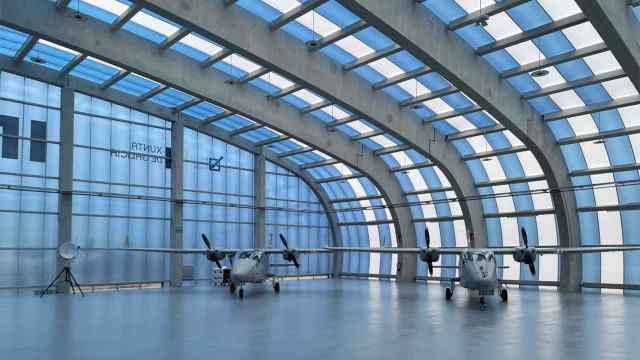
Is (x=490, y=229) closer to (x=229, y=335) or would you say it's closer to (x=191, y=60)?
(x=191, y=60)

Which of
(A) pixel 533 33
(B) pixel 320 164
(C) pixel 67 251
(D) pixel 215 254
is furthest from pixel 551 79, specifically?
(C) pixel 67 251

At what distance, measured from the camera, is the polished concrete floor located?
1373 centimetres

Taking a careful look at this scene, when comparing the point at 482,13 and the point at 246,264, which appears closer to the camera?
the point at 482,13

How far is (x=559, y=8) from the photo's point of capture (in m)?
23.2

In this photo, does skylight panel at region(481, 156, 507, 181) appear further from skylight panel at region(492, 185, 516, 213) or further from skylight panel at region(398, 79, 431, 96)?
skylight panel at region(398, 79, 431, 96)

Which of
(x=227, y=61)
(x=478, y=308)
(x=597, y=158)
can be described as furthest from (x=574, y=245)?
(x=227, y=61)

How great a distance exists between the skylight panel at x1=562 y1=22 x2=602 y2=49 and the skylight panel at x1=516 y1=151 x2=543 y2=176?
1307 cm

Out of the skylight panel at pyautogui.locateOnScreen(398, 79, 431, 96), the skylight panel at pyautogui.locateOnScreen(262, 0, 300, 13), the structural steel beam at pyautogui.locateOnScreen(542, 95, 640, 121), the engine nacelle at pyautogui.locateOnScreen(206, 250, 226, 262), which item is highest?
the skylight panel at pyautogui.locateOnScreen(262, 0, 300, 13)

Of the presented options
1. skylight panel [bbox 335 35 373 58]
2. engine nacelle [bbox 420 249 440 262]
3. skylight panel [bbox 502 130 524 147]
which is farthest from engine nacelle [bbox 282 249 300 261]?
skylight panel [bbox 502 130 524 147]

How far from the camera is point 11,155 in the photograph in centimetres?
3581

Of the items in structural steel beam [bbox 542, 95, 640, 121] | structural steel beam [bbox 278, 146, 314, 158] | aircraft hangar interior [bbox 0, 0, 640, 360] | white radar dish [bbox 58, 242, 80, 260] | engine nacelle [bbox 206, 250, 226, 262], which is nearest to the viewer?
aircraft hangar interior [bbox 0, 0, 640, 360]

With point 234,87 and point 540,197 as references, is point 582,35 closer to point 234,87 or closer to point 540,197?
point 540,197

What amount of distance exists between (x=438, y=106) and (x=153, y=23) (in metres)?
17.7

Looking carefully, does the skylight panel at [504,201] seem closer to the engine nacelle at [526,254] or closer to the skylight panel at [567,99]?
the skylight panel at [567,99]
